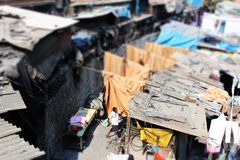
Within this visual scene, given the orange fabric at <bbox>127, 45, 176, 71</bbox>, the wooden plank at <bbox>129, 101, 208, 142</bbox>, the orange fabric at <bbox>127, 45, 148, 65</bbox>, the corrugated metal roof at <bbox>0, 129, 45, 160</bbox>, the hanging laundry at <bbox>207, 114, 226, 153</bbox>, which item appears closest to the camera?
the corrugated metal roof at <bbox>0, 129, 45, 160</bbox>

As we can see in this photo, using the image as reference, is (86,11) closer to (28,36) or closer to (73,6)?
(73,6)

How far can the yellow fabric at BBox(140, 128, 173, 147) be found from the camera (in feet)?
27.6

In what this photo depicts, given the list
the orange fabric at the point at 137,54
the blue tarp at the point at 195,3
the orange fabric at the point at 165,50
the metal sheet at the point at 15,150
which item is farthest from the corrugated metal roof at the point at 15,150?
the blue tarp at the point at 195,3

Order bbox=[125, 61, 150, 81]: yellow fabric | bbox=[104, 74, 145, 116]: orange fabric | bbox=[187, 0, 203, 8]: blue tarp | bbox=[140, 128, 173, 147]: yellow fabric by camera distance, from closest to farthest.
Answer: bbox=[140, 128, 173, 147]: yellow fabric → bbox=[104, 74, 145, 116]: orange fabric → bbox=[125, 61, 150, 81]: yellow fabric → bbox=[187, 0, 203, 8]: blue tarp

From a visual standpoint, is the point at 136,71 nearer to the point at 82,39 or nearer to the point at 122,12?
the point at 82,39

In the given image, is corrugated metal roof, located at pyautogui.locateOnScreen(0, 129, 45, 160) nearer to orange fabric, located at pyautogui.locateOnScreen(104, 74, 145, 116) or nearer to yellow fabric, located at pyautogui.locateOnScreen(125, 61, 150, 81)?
orange fabric, located at pyautogui.locateOnScreen(104, 74, 145, 116)

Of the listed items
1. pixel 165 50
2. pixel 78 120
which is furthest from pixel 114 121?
pixel 165 50

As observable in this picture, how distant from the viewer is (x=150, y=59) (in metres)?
17.6

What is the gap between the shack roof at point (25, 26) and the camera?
11383 millimetres

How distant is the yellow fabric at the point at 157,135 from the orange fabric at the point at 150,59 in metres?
8.59

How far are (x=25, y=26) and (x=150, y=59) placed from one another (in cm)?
773

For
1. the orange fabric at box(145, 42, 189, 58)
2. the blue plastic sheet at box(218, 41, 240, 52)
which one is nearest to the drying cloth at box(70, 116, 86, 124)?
the orange fabric at box(145, 42, 189, 58)

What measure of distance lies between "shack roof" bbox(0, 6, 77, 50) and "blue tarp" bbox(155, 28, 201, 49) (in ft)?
35.3

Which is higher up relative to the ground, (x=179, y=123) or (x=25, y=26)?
(x=25, y=26)
